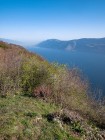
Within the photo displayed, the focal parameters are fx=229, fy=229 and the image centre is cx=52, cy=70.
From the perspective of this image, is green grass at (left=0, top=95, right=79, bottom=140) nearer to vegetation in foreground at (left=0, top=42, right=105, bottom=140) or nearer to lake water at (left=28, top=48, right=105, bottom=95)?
vegetation in foreground at (left=0, top=42, right=105, bottom=140)

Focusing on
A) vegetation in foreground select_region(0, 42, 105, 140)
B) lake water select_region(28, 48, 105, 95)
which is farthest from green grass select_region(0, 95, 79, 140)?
lake water select_region(28, 48, 105, 95)

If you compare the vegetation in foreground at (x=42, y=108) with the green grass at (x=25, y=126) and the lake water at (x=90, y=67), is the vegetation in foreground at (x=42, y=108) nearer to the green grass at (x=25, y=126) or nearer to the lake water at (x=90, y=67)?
the green grass at (x=25, y=126)

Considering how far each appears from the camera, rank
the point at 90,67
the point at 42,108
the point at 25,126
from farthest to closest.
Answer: the point at 90,67 < the point at 42,108 < the point at 25,126

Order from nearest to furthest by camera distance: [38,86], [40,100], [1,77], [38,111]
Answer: [38,111], [40,100], [1,77], [38,86]

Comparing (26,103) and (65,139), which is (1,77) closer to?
(26,103)

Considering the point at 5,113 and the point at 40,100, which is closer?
the point at 5,113

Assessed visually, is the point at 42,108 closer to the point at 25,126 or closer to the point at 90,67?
the point at 25,126

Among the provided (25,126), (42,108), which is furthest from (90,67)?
(25,126)

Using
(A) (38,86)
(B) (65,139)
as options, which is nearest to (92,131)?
(B) (65,139)
